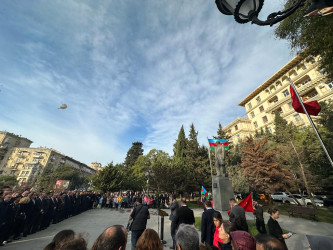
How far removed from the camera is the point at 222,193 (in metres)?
8.55

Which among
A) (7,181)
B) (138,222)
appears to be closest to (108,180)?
(138,222)

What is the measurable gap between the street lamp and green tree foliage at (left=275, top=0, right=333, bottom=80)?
17.5 ft

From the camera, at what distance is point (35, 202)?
759 cm

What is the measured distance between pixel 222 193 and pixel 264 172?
13411mm

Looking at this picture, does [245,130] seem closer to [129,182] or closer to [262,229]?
[129,182]

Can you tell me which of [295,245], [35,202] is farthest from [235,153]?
[35,202]

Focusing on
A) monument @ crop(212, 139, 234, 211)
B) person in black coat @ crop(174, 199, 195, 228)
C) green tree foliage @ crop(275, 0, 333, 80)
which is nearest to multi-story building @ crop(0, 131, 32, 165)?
monument @ crop(212, 139, 234, 211)

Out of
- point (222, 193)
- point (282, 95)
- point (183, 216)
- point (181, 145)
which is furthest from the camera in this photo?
point (181, 145)

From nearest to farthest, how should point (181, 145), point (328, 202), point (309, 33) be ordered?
point (309, 33) < point (328, 202) < point (181, 145)

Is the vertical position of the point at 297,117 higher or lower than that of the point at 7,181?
higher

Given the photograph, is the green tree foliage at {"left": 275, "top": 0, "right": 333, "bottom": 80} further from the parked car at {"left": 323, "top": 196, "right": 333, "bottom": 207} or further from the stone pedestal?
the parked car at {"left": 323, "top": 196, "right": 333, "bottom": 207}

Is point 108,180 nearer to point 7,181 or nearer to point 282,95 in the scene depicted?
point 282,95

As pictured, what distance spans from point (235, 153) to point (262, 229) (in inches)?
1100

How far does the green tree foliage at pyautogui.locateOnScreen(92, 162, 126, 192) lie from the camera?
2058cm
